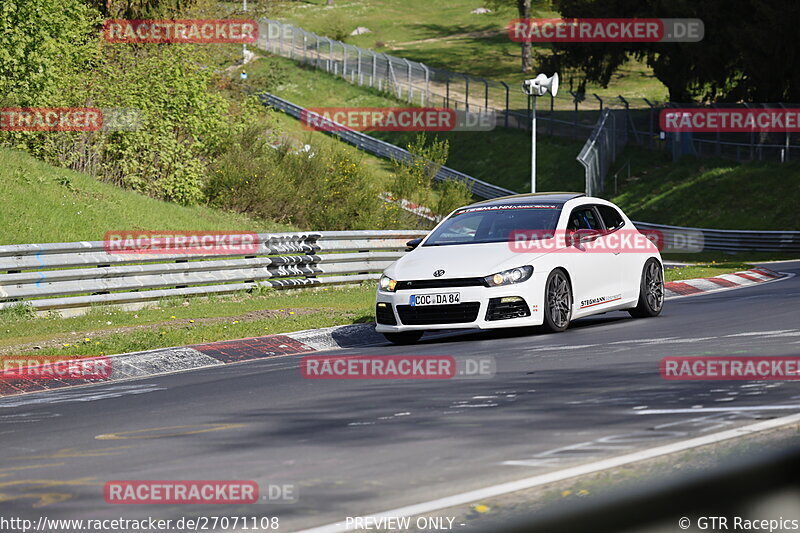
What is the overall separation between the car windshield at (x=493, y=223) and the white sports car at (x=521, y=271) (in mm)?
12

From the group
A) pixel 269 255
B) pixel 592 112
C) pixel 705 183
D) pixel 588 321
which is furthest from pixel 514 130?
pixel 588 321

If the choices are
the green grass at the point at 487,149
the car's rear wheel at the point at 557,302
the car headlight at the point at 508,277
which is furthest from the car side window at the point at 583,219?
the green grass at the point at 487,149

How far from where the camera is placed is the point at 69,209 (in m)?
24.9

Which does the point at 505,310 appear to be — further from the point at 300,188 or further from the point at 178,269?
the point at 300,188

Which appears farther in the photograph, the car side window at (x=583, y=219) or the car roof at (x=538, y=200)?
the car roof at (x=538, y=200)

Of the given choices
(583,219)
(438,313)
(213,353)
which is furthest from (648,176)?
(213,353)

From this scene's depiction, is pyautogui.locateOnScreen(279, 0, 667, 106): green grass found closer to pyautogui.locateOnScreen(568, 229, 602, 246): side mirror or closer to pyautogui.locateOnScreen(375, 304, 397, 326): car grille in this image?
pyautogui.locateOnScreen(568, 229, 602, 246): side mirror

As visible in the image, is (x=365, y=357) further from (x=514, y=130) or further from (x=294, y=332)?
(x=514, y=130)

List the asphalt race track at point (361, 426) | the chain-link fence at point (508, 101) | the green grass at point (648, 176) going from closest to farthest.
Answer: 1. the asphalt race track at point (361, 426)
2. the green grass at point (648, 176)
3. the chain-link fence at point (508, 101)

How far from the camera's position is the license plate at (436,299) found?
1298 centimetres

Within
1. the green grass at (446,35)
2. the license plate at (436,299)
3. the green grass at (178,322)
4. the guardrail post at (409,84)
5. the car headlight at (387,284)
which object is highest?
the green grass at (446,35)

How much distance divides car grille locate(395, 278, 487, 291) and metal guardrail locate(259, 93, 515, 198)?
39.2 meters

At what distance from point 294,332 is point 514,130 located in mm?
49145

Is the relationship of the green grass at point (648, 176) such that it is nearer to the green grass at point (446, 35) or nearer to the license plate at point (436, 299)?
the green grass at point (446, 35)
